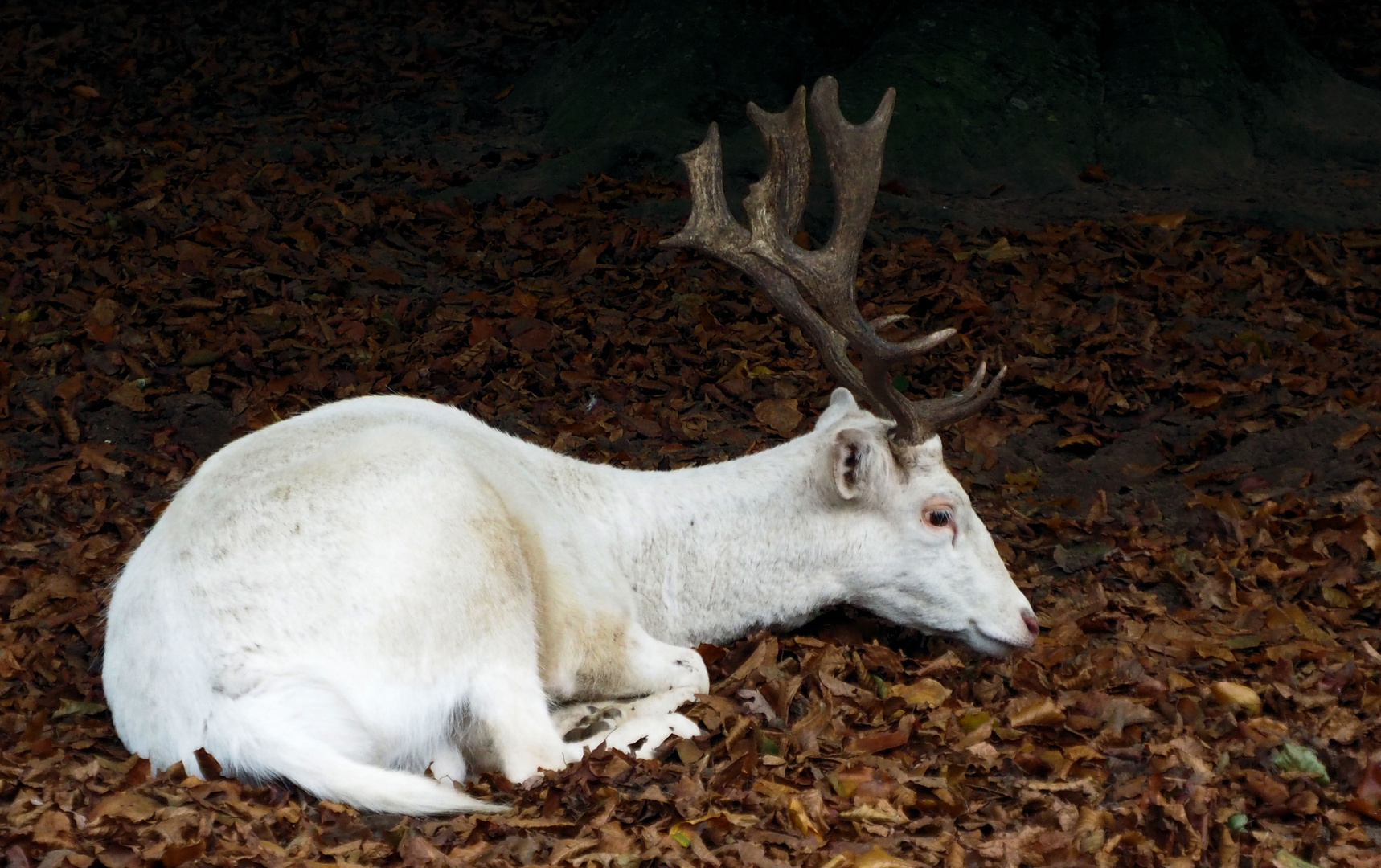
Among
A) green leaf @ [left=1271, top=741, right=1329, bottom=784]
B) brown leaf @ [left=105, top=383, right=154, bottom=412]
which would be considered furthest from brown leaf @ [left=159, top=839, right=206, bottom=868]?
brown leaf @ [left=105, top=383, right=154, bottom=412]

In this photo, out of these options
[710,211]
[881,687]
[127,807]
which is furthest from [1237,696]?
[127,807]

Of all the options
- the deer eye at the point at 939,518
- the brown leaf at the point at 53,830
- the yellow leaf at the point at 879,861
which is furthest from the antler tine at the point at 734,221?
the brown leaf at the point at 53,830

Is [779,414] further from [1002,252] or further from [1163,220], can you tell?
[1163,220]

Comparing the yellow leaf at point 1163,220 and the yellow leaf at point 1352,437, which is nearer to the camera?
the yellow leaf at point 1352,437

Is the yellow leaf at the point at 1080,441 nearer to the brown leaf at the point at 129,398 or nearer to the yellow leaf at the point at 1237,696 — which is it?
the yellow leaf at the point at 1237,696

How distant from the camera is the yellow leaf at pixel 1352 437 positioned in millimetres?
6664

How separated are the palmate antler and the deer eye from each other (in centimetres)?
28

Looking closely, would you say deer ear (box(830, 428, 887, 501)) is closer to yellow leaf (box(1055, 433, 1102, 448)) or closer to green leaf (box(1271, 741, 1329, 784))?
green leaf (box(1271, 741, 1329, 784))

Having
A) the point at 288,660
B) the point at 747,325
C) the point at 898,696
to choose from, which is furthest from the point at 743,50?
the point at 288,660

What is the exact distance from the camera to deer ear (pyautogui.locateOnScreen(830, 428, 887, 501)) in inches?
209

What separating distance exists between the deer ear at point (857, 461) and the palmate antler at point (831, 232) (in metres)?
0.16

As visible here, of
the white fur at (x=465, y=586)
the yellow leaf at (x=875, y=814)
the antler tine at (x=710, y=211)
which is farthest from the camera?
the antler tine at (x=710, y=211)

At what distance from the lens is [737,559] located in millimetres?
5461

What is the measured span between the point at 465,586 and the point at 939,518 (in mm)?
1932
